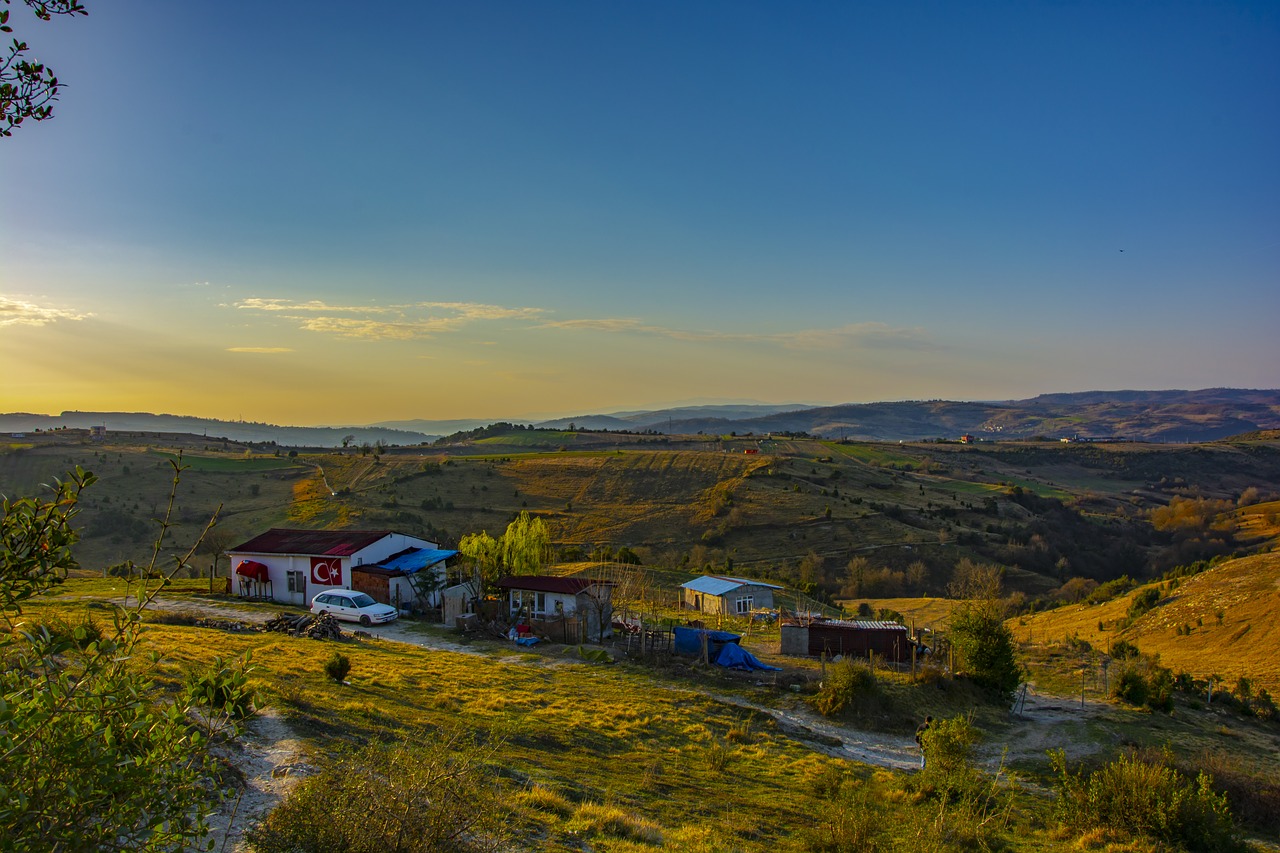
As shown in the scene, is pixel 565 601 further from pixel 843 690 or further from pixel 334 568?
pixel 843 690

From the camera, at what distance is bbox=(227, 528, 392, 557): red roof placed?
33.8m

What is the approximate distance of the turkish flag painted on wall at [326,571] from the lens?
3328 centimetres

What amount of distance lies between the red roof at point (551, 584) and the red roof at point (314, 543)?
7.84m

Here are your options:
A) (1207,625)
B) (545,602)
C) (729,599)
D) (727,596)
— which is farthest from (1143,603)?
(545,602)

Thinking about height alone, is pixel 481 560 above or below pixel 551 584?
above

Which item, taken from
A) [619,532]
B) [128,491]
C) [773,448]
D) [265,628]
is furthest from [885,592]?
[128,491]

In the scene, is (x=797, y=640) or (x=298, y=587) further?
(x=298, y=587)

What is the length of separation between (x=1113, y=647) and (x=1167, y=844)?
23298 millimetres

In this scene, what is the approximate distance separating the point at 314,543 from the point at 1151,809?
34.2 meters

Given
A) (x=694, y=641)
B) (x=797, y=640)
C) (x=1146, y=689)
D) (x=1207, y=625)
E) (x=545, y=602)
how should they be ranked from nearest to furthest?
(x=1146, y=689), (x=694, y=641), (x=797, y=640), (x=545, y=602), (x=1207, y=625)

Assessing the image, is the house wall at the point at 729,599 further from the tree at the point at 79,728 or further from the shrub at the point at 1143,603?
the tree at the point at 79,728

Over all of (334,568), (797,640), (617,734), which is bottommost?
(797,640)

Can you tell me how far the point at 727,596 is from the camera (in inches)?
1542

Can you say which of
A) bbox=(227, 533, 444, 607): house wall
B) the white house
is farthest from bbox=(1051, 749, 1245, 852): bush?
bbox=(227, 533, 444, 607): house wall
